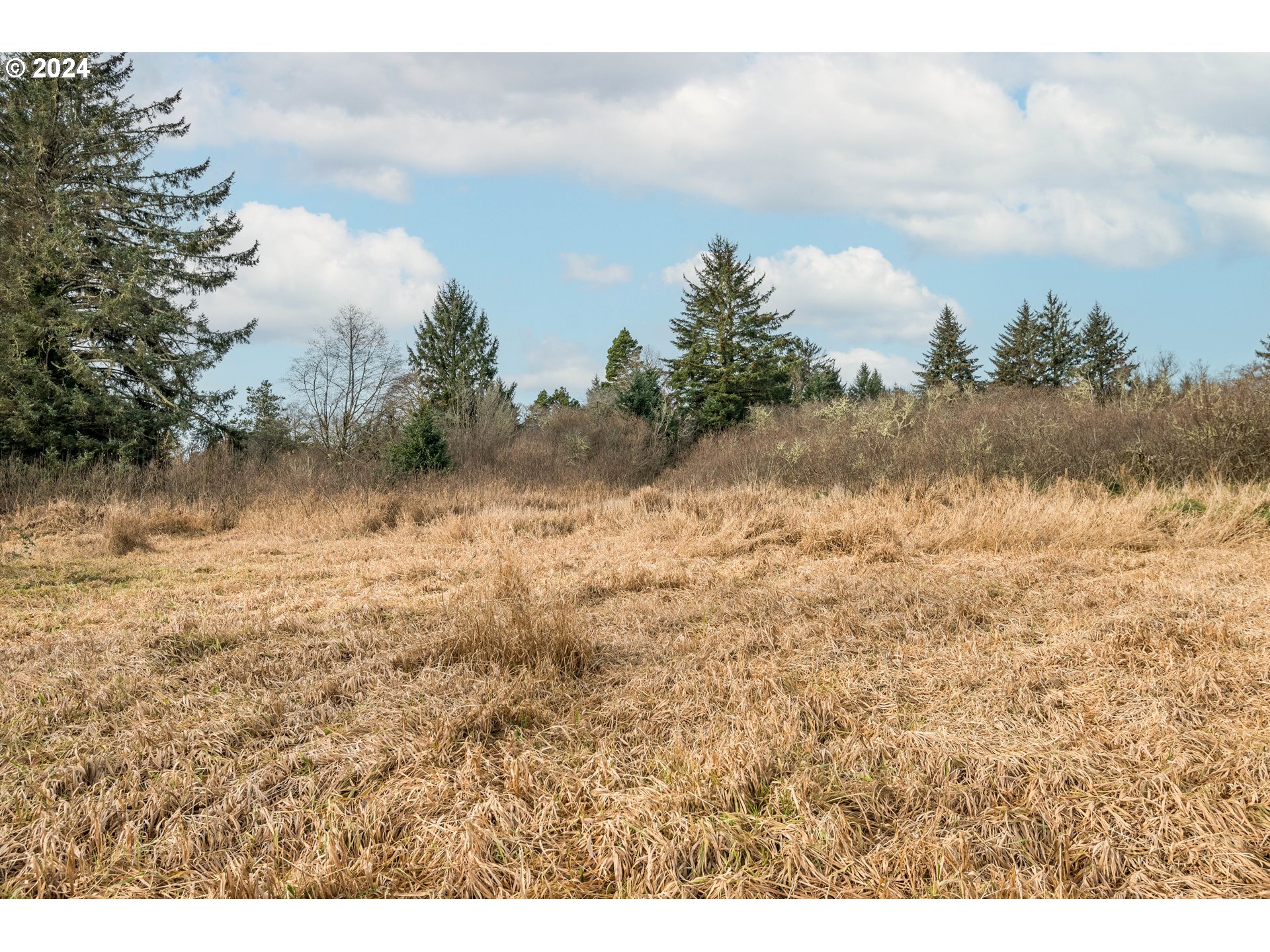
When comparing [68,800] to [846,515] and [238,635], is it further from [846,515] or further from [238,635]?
[846,515]

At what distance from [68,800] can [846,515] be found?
8510mm

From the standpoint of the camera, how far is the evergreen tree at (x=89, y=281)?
16.9m

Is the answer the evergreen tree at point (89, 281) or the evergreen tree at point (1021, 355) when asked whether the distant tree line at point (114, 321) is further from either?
the evergreen tree at point (1021, 355)

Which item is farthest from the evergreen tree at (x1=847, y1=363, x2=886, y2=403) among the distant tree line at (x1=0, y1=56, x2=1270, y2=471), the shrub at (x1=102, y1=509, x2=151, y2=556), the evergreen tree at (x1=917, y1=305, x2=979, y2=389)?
the shrub at (x1=102, y1=509, x2=151, y2=556)

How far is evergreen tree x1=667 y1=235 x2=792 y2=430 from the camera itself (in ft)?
110

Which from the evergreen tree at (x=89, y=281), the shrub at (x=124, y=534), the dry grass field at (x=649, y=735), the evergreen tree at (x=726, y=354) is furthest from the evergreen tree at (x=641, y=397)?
the dry grass field at (x=649, y=735)

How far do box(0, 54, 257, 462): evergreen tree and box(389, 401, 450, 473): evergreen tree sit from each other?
4.98 m

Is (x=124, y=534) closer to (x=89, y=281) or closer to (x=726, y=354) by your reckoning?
(x=89, y=281)

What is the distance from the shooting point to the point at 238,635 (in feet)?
17.0

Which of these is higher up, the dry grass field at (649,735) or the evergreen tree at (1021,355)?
the evergreen tree at (1021,355)

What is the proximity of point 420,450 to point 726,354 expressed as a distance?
18793 mm

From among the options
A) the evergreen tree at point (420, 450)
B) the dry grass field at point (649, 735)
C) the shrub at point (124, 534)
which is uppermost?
the evergreen tree at point (420, 450)

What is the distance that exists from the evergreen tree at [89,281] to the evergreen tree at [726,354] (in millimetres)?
19275

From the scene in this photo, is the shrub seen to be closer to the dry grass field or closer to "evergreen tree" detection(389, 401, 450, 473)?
the dry grass field
